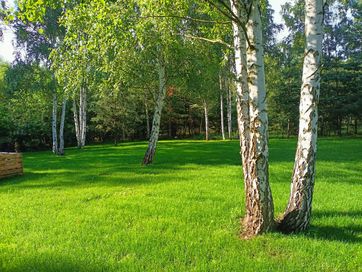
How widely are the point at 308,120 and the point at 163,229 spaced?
2549mm

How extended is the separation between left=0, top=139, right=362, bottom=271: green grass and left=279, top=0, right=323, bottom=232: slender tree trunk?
0.37 meters

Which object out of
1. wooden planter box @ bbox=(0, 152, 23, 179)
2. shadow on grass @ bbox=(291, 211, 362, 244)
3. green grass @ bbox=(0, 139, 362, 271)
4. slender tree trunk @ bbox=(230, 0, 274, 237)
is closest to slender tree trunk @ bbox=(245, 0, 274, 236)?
slender tree trunk @ bbox=(230, 0, 274, 237)

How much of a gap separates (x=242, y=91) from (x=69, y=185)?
5.93 meters

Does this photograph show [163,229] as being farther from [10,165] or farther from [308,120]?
[10,165]

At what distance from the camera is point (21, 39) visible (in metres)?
18.7

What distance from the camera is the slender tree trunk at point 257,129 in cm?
434

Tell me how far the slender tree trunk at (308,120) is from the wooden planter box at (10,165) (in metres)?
9.30

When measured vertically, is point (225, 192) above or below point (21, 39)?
below

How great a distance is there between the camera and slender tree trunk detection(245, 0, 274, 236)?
14.2 feet

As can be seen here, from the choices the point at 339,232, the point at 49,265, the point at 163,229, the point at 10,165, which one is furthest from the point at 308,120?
the point at 10,165

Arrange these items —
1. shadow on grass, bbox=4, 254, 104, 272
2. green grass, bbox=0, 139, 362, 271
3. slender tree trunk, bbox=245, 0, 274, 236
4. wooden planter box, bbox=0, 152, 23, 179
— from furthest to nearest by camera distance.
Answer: wooden planter box, bbox=0, 152, 23, 179 → slender tree trunk, bbox=245, 0, 274, 236 → green grass, bbox=0, 139, 362, 271 → shadow on grass, bbox=4, 254, 104, 272

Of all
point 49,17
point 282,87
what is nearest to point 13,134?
point 49,17

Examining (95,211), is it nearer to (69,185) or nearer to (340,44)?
(69,185)

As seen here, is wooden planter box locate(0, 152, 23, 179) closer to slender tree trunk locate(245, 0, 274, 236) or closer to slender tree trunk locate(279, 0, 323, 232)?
slender tree trunk locate(245, 0, 274, 236)
